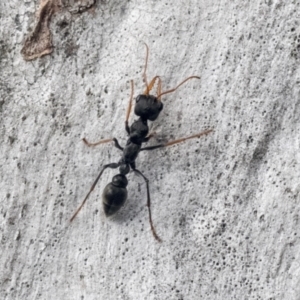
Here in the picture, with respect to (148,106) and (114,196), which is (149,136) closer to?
(148,106)

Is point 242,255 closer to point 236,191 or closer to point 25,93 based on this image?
point 236,191

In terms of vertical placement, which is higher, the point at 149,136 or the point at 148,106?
the point at 148,106

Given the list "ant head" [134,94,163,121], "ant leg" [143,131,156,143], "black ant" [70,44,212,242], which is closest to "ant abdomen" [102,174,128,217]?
"black ant" [70,44,212,242]

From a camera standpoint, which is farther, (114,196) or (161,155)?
(161,155)

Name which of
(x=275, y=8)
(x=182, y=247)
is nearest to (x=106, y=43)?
(x=275, y=8)

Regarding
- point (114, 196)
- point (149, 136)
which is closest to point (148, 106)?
point (149, 136)

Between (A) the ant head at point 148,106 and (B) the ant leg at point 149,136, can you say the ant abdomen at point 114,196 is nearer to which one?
(B) the ant leg at point 149,136
